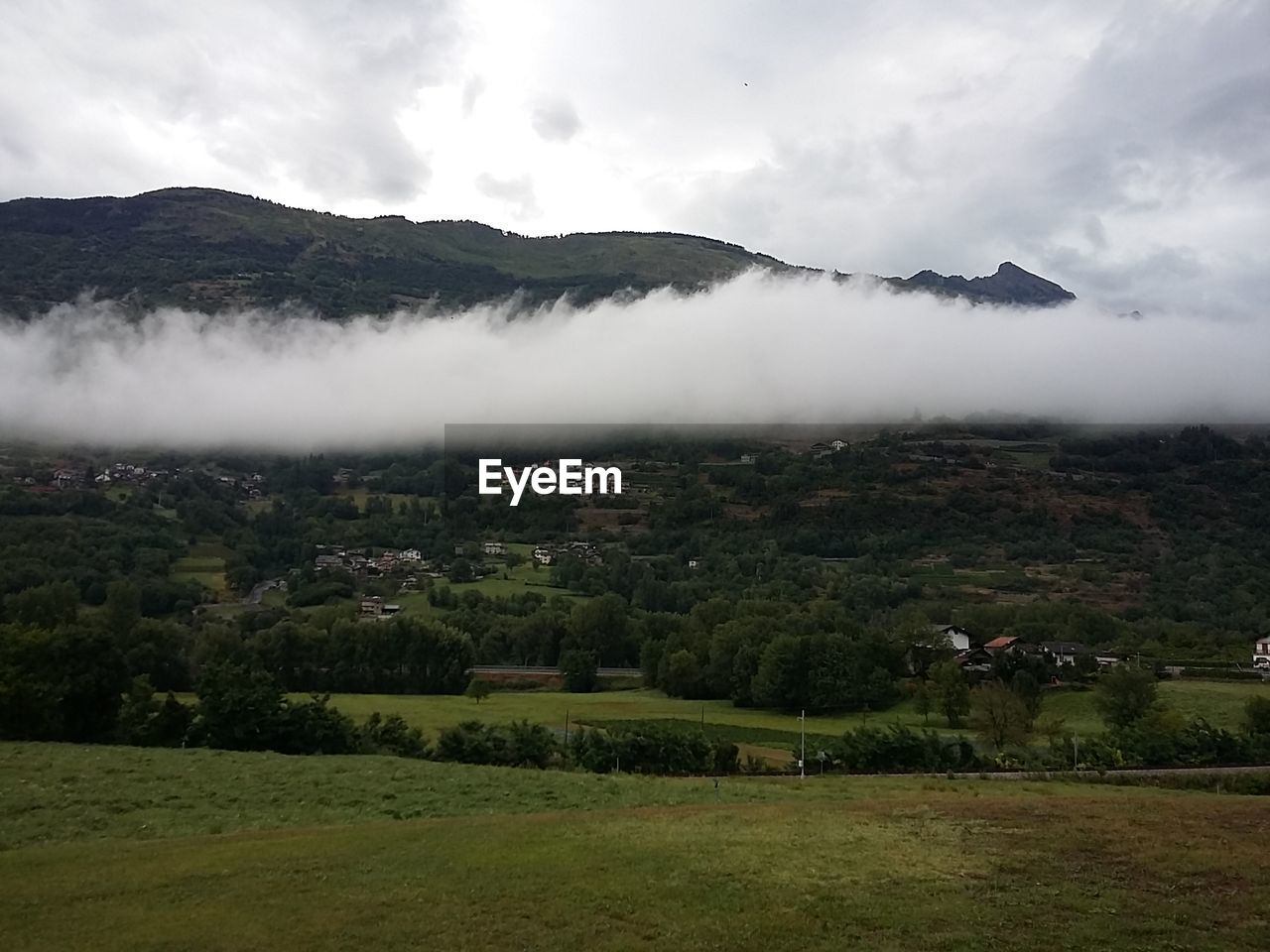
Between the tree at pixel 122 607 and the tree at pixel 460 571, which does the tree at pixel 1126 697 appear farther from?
the tree at pixel 460 571

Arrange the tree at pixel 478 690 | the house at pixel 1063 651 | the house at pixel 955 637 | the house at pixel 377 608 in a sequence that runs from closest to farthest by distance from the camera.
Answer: the tree at pixel 478 690, the house at pixel 1063 651, the house at pixel 955 637, the house at pixel 377 608

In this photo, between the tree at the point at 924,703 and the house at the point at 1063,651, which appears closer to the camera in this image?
the tree at the point at 924,703

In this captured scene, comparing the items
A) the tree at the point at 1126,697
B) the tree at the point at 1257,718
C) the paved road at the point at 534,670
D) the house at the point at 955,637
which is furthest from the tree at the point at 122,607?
the tree at the point at 1257,718

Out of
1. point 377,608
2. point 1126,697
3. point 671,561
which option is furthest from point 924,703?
point 671,561

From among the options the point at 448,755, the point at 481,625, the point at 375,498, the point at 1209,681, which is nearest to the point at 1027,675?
the point at 1209,681

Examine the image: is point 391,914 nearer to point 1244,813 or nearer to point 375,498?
point 1244,813

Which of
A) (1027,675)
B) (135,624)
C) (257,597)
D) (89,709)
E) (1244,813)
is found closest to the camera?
(1244,813)

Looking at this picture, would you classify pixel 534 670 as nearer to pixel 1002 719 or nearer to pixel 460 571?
pixel 460 571
